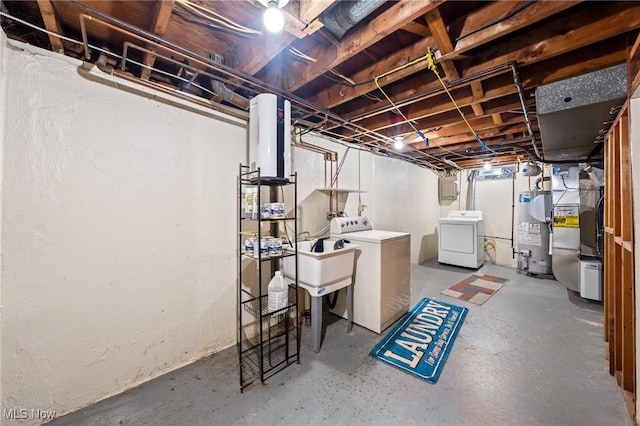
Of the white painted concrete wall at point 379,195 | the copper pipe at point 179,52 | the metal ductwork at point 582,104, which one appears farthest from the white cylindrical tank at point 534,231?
the copper pipe at point 179,52

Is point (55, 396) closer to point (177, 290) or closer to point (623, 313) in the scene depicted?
point (177, 290)

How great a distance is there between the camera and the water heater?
1853mm

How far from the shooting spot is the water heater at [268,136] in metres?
1.85

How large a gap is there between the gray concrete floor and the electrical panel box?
3627 mm

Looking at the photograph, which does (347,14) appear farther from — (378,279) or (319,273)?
(378,279)

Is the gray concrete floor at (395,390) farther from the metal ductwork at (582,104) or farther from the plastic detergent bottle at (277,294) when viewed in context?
the metal ductwork at (582,104)

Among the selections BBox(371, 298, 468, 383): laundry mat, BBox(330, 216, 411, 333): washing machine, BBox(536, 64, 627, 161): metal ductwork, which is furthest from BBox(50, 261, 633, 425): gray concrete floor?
BBox(536, 64, 627, 161): metal ductwork

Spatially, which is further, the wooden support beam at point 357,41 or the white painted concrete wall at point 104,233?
the white painted concrete wall at point 104,233

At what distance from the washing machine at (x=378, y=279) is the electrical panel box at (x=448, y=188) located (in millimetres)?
3648

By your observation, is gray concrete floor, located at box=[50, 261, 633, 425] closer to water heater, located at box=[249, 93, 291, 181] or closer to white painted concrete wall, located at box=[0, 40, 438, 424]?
white painted concrete wall, located at box=[0, 40, 438, 424]

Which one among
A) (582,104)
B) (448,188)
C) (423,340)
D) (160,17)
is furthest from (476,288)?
(160,17)

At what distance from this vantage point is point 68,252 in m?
1.51

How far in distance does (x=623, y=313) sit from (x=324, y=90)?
2.76m

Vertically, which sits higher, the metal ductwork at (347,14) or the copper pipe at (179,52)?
the metal ductwork at (347,14)
